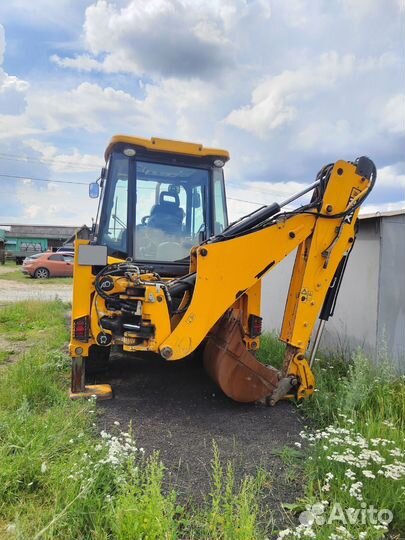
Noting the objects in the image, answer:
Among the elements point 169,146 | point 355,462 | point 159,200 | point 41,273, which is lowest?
point 355,462

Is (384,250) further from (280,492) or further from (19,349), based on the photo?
(19,349)

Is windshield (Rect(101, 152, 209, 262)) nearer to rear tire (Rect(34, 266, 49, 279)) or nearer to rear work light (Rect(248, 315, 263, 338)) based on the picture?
rear work light (Rect(248, 315, 263, 338))

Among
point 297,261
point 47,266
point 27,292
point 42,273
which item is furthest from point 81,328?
point 42,273

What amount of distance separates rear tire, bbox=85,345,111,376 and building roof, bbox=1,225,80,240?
37822mm

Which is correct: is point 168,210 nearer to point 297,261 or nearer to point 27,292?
point 297,261

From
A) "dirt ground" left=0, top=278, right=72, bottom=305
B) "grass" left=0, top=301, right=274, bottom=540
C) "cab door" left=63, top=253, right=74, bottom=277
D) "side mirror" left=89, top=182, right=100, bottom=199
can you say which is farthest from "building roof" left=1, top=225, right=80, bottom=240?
"grass" left=0, top=301, right=274, bottom=540

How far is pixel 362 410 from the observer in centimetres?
366

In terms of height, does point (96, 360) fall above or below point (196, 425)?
above

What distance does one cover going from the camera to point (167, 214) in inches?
190

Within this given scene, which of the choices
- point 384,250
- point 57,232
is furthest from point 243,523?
point 57,232

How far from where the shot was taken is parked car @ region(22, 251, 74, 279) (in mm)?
20891

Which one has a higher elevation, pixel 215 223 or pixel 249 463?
pixel 215 223

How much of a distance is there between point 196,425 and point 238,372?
60 centimetres

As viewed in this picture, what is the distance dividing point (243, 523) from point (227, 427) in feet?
5.24
